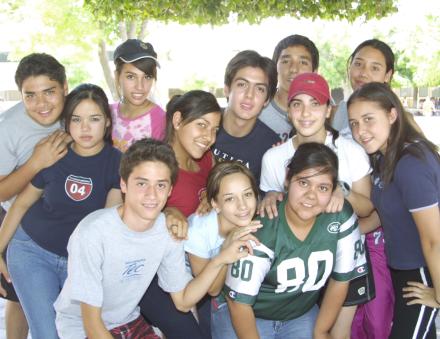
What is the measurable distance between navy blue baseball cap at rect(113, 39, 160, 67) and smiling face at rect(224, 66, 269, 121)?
0.69 metres

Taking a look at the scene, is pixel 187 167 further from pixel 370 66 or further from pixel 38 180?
pixel 370 66

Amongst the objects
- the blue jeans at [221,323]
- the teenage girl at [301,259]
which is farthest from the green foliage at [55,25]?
the teenage girl at [301,259]

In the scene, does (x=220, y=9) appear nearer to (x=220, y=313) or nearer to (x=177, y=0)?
(x=177, y=0)

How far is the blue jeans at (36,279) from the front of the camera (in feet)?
9.74

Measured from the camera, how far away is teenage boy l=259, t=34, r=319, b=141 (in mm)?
4094

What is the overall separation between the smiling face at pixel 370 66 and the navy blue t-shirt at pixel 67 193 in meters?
2.17

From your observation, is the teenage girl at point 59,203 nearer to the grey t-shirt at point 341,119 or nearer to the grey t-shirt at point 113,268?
the grey t-shirt at point 113,268

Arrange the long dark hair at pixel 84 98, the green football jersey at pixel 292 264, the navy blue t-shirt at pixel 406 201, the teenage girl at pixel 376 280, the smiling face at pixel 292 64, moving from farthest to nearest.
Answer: the smiling face at pixel 292 64, the teenage girl at pixel 376 280, the long dark hair at pixel 84 98, the green football jersey at pixel 292 264, the navy blue t-shirt at pixel 406 201

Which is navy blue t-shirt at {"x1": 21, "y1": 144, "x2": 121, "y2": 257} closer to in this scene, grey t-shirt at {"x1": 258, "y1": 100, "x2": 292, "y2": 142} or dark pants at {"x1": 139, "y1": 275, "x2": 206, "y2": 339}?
dark pants at {"x1": 139, "y1": 275, "x2": 206, "y2": 339}

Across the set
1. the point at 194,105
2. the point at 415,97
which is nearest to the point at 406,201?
the point at 194,105

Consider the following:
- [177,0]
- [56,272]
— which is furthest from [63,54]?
[56,272]

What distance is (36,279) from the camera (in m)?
A: 3.01

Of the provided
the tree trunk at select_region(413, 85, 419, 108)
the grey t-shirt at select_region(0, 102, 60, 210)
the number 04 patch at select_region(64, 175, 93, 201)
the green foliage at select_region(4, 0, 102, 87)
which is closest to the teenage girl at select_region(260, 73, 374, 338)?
the number 04 patch at select_region(64, 175, 93, 201)

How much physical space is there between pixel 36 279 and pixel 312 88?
7.12ft
